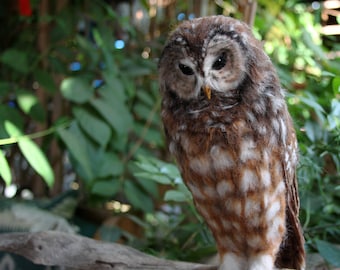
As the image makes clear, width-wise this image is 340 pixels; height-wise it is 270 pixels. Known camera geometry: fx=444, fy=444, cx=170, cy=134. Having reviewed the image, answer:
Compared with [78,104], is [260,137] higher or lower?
higher

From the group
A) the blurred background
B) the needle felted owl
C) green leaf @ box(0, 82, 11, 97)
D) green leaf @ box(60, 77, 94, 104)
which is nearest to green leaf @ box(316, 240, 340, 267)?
the blurred background

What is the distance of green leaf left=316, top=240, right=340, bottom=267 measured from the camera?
104 cm

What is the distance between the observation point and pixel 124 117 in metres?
1.50

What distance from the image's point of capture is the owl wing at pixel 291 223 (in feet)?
3.19

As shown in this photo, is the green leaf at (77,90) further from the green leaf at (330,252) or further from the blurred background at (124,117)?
the green leaf at (330,252)

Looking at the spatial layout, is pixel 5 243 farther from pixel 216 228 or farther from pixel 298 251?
pixel 298 251

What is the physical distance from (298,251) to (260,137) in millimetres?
366

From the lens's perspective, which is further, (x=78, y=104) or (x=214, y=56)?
(x=78, y=104)

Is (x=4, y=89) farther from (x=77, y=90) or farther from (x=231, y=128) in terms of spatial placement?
(x=231, y=128)

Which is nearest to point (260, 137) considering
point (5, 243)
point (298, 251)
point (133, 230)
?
point (298, 251)

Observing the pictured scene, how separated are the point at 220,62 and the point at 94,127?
66cm

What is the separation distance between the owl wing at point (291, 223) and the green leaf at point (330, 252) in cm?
4

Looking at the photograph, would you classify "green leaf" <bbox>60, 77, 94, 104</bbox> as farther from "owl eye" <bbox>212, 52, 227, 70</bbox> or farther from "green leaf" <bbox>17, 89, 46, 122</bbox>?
"owl eye" <bbox>212, 52, 227, 70</bbox>

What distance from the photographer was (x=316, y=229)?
3.91 ft
